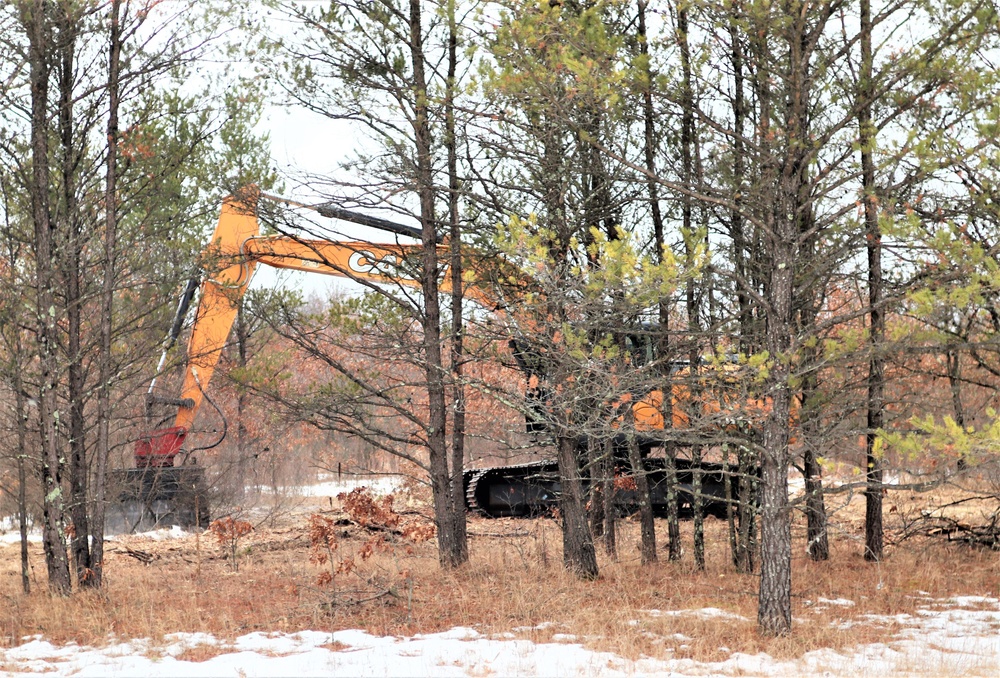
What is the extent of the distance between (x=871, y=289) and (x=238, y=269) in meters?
8.57

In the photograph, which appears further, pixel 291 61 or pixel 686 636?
pixel 291 61

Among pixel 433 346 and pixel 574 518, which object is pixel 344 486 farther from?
A: pixel 574 518

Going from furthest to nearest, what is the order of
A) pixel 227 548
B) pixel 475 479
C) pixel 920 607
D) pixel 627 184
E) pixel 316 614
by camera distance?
pixel 475 479
pixel 227 548
pixel 627 184
pixel 920 607
pixel 316 614

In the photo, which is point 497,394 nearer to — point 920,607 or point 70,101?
point 920,607

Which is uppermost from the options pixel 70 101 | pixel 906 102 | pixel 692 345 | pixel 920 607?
pixel 70 101

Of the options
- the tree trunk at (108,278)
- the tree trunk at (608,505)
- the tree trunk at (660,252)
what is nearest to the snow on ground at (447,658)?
the tree trunk at (108,278)

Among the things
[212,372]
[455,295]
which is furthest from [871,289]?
[212,372]

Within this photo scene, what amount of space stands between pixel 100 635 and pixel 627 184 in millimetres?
6675

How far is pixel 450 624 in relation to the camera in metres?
8.61

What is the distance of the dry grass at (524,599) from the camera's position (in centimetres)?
819

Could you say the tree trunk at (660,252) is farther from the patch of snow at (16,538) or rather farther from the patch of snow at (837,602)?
the patch of snow at (16,538)

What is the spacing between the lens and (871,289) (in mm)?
11062

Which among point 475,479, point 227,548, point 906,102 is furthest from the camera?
point 475,479

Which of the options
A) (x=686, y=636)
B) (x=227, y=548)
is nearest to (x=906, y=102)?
(x=686, y=636)
